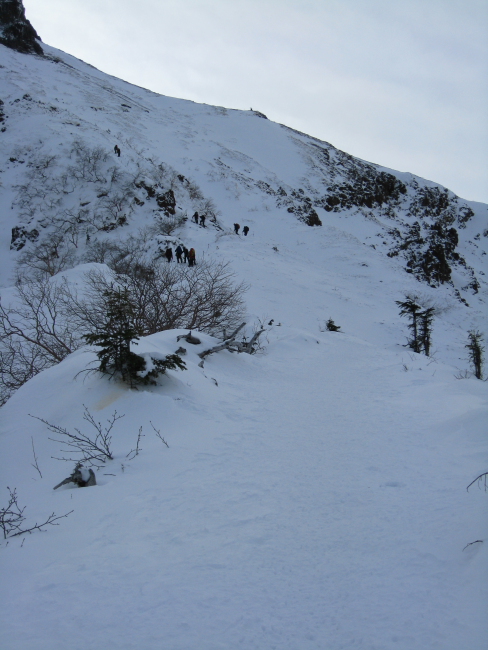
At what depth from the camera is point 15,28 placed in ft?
171

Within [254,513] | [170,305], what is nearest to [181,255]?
[170,305]

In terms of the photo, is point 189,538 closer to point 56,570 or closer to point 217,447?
point 56,570

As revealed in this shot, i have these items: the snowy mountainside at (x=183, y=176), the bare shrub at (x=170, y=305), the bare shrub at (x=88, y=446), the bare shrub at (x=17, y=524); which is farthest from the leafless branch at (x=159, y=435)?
the snowy mountainside at (x=183, y=176)

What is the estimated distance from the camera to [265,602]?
2.25m

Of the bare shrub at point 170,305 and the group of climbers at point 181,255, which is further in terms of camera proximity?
the group of climbers at point 181,255

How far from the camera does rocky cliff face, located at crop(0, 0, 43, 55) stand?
51.2 metres

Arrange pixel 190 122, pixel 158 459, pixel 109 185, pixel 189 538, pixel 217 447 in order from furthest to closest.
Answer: pixel 190 122, pixel 109 185, pixel 217 447, pixel 158 459, pixel 189 538

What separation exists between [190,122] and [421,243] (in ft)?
137

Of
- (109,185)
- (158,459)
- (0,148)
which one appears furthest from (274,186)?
(158,459)

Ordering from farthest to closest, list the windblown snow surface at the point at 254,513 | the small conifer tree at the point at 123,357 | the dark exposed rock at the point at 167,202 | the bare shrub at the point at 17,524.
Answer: the dark exposed rock at the point at 167,202, the small conifer tree at the point at 123,357, the bare shrub at the point at 17,524, the windblown snow surface at the point at 254,513

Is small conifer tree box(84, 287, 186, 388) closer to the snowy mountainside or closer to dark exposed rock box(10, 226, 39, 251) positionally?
the snowy mountainside

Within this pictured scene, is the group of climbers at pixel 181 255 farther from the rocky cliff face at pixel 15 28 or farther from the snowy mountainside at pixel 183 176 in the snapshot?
the rocky cliff face at pixel 15 28

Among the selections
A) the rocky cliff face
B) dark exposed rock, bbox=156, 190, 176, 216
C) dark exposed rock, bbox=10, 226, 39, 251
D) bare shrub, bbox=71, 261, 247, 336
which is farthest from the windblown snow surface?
the rocky cliff face

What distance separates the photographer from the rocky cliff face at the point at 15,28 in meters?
51.2
